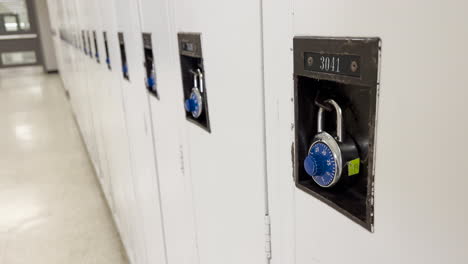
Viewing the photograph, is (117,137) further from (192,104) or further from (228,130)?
(228,130)

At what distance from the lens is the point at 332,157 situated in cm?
56

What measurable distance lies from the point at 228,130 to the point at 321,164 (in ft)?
1.07

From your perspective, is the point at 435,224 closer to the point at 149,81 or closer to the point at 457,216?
the point at 457,216

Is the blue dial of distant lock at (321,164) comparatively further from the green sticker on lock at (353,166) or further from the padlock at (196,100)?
the padlock at (196,100)

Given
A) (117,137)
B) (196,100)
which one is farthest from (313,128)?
(117,137)

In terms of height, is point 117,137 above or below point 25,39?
below

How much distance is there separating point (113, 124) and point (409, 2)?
7.78ft

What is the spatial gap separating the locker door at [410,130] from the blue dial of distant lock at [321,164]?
40mm

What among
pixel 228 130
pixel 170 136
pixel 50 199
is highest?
pixel 228 130

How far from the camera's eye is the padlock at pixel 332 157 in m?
0.56

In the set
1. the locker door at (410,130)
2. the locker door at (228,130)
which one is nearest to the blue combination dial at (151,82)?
the locker door at (228,130)

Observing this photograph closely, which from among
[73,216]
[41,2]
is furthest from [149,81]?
[41,2]

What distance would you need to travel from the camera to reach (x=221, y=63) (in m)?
0.85

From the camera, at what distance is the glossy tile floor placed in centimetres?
292
